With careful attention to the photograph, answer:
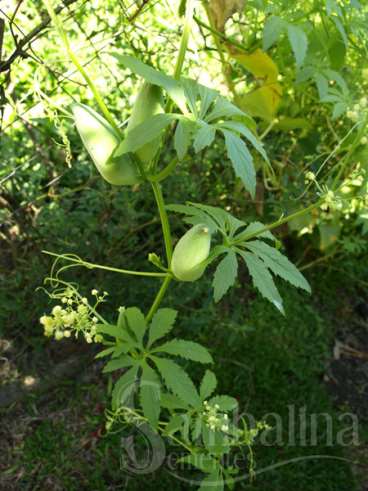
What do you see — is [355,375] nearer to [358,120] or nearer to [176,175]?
[176,175]

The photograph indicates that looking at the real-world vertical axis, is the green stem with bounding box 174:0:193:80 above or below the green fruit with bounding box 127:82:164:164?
above

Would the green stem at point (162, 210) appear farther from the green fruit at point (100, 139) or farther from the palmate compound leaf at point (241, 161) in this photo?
the palmate compound leaf at point (241, 161)

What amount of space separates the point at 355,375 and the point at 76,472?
110cm

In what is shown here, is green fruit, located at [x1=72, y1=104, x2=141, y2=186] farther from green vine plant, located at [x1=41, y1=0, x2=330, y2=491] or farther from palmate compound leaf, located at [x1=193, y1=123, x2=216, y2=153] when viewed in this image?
palmate compound leaf, located at [x1=193, y1=123, x2=216, y2=153]

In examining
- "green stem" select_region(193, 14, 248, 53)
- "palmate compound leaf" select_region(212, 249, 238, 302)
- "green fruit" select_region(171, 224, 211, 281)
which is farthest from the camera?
"green stem" select_region(193, 14, 248, 53)

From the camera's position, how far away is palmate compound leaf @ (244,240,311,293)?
1.18 meters

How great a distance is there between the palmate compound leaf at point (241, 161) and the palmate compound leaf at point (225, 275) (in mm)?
253

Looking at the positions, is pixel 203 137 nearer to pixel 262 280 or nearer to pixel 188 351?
pixel 262 280

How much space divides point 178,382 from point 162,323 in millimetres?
153

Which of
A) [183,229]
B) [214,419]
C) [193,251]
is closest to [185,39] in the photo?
[193,251]

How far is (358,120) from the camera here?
1360mm

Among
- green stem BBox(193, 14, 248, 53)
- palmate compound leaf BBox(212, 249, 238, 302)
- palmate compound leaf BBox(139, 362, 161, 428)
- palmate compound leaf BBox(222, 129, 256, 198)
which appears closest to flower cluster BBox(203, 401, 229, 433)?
palmate compound leaf BBox(139, 362, 161, 428)

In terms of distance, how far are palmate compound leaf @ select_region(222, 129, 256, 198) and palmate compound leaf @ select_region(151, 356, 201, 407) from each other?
478 millimetres

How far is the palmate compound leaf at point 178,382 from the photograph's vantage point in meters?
1.24
